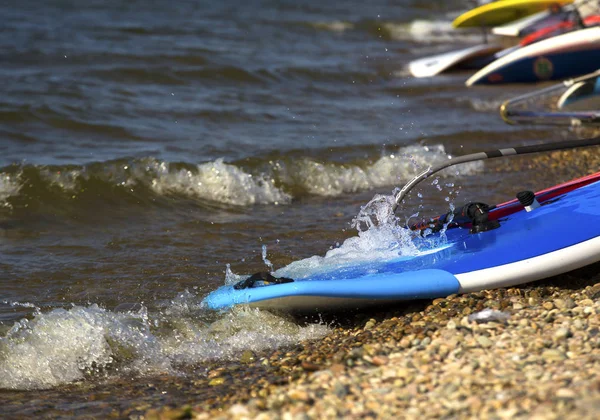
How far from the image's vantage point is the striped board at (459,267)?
405cm

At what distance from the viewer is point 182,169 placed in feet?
23.4

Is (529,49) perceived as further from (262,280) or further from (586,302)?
(262,280)

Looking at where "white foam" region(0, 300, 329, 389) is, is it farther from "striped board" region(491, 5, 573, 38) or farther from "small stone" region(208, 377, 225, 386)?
"striped board" region(491, 5, 573, 38)

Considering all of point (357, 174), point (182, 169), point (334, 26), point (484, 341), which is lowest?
point (484, 341)

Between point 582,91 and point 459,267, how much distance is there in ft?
14.5

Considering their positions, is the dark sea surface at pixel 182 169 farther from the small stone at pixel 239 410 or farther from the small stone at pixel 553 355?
the small stone at pixel 553 355

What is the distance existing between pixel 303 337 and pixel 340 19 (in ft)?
43.9

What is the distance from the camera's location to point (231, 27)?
1441cm

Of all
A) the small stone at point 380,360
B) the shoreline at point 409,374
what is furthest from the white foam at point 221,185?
the small stone at point 380,360

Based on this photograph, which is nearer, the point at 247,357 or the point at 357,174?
the point at 247,357

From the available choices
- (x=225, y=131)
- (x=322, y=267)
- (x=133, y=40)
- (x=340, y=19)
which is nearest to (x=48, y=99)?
(x=225, y=131)

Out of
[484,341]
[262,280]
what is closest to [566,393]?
Answer: [484,341]

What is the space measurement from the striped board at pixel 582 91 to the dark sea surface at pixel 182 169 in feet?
1.59

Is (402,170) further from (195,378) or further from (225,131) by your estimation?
(195,378)
